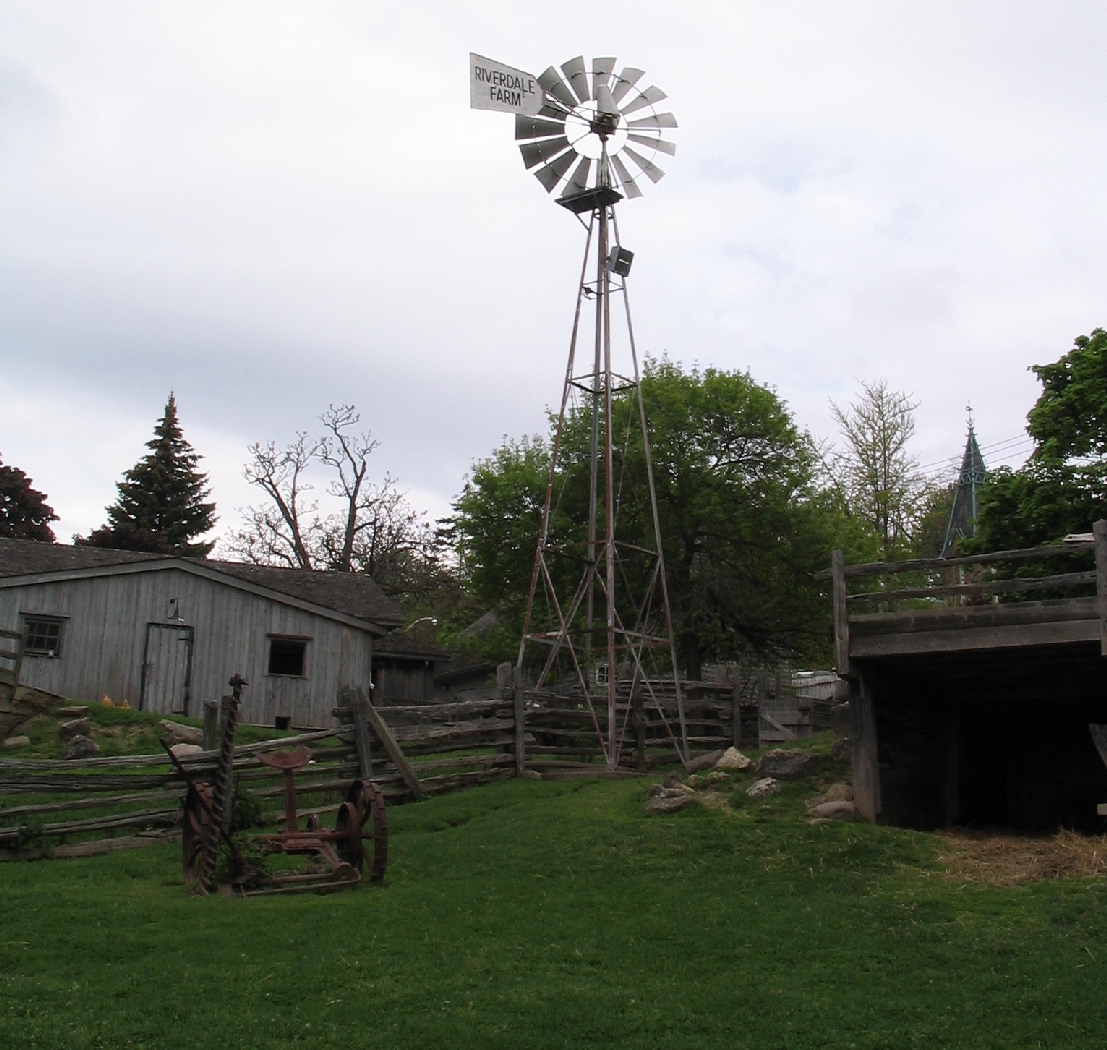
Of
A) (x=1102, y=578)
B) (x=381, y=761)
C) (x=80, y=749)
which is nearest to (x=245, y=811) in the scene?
(x=381, y=761)

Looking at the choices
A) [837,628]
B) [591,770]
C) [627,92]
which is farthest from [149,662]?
[837,628]

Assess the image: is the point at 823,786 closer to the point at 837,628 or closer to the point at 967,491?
the point at 837,628

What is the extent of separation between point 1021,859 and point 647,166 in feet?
42.9

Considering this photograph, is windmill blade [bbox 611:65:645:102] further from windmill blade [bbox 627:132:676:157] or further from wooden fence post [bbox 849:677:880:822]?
wooden fence post [bbox 849:677:880:822]

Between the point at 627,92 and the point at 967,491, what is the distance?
1690 inches

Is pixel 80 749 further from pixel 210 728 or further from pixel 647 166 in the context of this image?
pixel 647 166

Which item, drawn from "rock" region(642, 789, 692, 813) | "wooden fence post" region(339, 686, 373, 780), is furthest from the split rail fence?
"rock" region(642, 789, 692, 813)

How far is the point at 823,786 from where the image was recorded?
570 inches

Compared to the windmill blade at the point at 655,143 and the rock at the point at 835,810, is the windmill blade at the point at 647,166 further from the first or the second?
the rock at the point at 835,810

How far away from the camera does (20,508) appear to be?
4209 cm

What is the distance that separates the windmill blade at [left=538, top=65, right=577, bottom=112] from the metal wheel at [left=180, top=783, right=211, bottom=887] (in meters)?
13.6

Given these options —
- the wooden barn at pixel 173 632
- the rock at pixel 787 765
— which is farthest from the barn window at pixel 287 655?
the rock at pixel 787 765

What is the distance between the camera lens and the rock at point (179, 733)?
66.0 feet

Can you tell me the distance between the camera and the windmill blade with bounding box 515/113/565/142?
19938 millimetres
